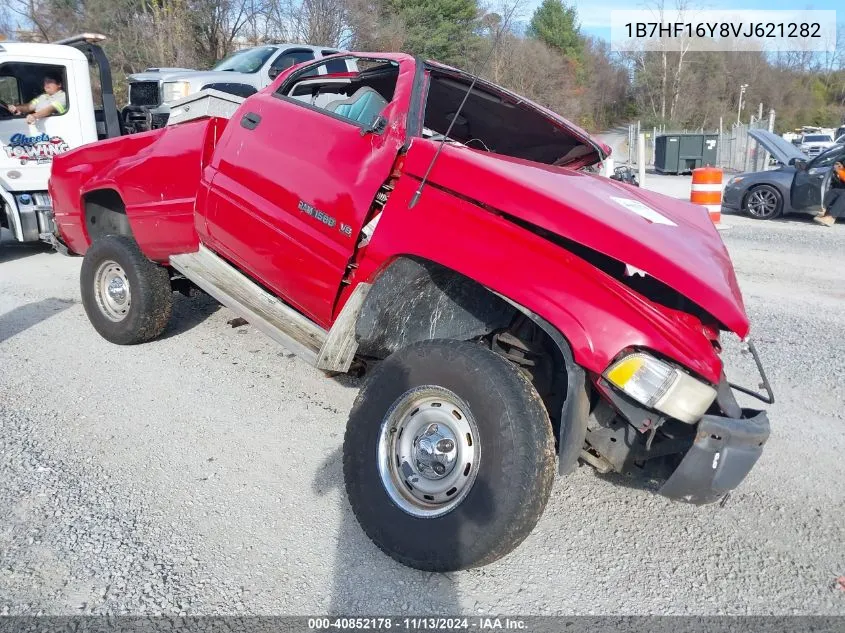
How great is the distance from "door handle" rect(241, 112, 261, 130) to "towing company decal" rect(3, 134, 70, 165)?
529 centimetres

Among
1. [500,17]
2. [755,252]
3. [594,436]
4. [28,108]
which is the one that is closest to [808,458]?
[594,436]

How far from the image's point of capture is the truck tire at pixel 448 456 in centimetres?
252

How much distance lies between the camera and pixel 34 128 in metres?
8.34

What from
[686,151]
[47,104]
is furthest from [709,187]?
[686,151]

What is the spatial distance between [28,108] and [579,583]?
8.38 metres

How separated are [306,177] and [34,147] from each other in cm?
627

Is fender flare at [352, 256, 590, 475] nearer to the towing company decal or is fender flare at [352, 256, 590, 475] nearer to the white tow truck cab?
the white tow truck cab

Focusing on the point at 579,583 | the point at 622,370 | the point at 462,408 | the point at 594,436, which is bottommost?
the point at 579,583

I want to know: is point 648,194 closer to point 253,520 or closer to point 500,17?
point 500,17

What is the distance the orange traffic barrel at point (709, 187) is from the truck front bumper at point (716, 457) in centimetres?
901

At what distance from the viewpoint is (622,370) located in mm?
2518

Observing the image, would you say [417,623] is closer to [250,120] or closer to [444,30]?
[250,120]

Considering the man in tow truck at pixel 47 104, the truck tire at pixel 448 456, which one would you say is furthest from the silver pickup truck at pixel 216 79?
the truck tire at pixel 448 456

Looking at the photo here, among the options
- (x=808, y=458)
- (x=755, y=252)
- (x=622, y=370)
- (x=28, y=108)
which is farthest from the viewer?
(x=755, y=252)
